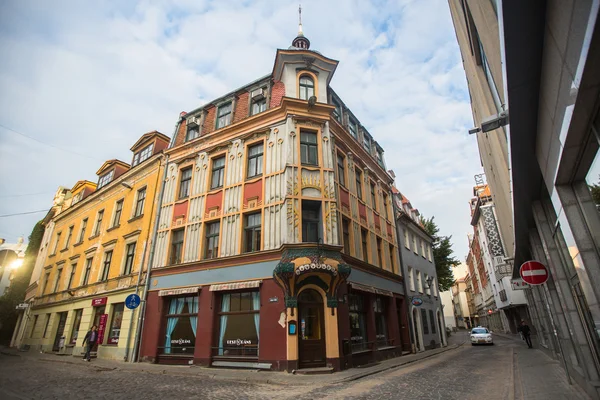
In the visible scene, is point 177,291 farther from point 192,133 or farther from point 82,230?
point 82,230

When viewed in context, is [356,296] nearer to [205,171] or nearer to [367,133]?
[205,171]

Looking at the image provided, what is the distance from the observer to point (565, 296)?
789cm

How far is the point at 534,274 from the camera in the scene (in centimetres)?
829

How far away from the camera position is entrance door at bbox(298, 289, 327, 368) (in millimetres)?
12391

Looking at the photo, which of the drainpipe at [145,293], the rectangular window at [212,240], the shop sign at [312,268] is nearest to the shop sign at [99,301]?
the drainpipe at [145,293]

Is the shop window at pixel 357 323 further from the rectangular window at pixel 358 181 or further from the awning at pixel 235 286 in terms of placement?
the rectangular window at pixel 358 181

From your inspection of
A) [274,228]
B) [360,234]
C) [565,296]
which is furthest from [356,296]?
[565,296]

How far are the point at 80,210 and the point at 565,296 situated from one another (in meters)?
32.6

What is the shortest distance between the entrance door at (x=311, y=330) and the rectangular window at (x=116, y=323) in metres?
11.5

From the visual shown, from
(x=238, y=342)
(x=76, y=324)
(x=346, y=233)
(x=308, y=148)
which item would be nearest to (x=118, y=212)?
→ (x=76, y=324)

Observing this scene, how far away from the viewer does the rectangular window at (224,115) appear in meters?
18.7

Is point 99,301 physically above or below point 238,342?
above

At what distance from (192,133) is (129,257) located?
863cm

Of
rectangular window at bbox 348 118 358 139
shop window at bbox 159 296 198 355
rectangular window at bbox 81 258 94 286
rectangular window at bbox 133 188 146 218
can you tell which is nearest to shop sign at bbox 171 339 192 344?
shop window at bbox 159 296 198 355
